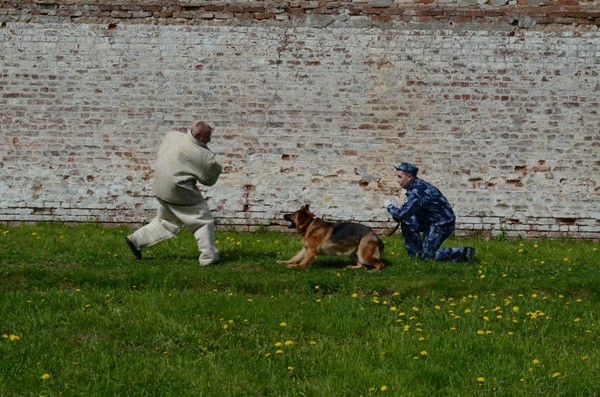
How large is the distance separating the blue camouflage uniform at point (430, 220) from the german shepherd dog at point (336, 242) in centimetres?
67

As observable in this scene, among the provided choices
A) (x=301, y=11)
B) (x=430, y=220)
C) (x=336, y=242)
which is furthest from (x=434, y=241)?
(x=301, y=11)

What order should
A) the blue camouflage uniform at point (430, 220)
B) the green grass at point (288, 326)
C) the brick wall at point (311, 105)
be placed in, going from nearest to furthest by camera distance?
the green grass at point (288, 326) < the blue camouflage uniform at point (430, 220) < the brick wall at point (311, 105)

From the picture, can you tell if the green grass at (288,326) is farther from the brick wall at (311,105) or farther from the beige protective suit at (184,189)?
the brick wall at (311,105)

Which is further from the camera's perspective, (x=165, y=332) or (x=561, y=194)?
(x=561, y=194)

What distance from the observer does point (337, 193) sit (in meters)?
13.0

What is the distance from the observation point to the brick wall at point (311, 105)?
12953 millimetres

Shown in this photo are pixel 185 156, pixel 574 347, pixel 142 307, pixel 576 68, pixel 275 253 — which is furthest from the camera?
pixel 576 68

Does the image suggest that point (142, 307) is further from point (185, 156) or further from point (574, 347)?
point (574, 347)

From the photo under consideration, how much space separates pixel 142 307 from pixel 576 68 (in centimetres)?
860

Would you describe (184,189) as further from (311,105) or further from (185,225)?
(311,105)

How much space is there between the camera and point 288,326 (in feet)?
22.8

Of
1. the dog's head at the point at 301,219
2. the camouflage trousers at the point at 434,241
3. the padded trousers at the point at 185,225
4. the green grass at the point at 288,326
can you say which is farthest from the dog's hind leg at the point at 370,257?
the padded trousers at the point at 185,225

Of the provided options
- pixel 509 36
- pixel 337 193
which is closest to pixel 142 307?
pixel 337 193

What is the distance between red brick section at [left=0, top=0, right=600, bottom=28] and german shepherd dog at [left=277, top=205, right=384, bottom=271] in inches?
191
